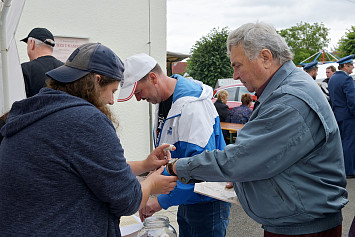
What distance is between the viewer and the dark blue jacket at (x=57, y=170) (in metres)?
1.27

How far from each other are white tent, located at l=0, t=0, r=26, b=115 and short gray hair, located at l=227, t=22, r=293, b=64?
1975 mm

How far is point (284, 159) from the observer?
5.16 feet

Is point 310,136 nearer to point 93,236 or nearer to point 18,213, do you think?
point 93,236

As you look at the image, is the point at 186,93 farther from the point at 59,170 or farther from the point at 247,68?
the point at 59,170

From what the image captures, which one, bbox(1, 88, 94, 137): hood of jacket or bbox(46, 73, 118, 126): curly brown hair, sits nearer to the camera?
bbox(1, 88, 94, 137): hood of jacket

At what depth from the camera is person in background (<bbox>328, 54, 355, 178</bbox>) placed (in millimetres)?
6500

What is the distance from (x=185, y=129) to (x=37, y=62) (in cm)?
213

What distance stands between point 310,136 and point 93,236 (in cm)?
99

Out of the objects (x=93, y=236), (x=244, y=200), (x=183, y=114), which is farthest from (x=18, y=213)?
(x=183, y=114)

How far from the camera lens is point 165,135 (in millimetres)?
2369

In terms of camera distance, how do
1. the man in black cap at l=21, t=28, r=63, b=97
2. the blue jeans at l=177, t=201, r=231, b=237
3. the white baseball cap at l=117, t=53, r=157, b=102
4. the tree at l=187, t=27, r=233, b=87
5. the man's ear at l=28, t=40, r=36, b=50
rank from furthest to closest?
the tree at l=187, t=27, r=233, b=87 < the man's ear at l=28, t=40, r=36, b=50 < the man in black cap at l=21, t=28, r=63, b=97 < the white baseball cap at l=117, t=53, r=157, b=102 < the blue jeans at l=177, t=201, r=231, b=237

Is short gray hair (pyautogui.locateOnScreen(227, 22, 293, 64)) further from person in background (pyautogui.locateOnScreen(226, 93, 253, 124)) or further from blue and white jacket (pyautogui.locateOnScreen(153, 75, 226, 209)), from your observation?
person in background (pyautogui.locateOnScreen(226, 93, 253, 124))

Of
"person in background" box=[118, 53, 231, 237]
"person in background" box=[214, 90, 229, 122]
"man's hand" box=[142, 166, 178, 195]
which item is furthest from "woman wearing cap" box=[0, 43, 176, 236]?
"person in background" box=[214, 90, 229, 122]

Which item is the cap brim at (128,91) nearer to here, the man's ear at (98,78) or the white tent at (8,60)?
the man's ear at (98,78)
